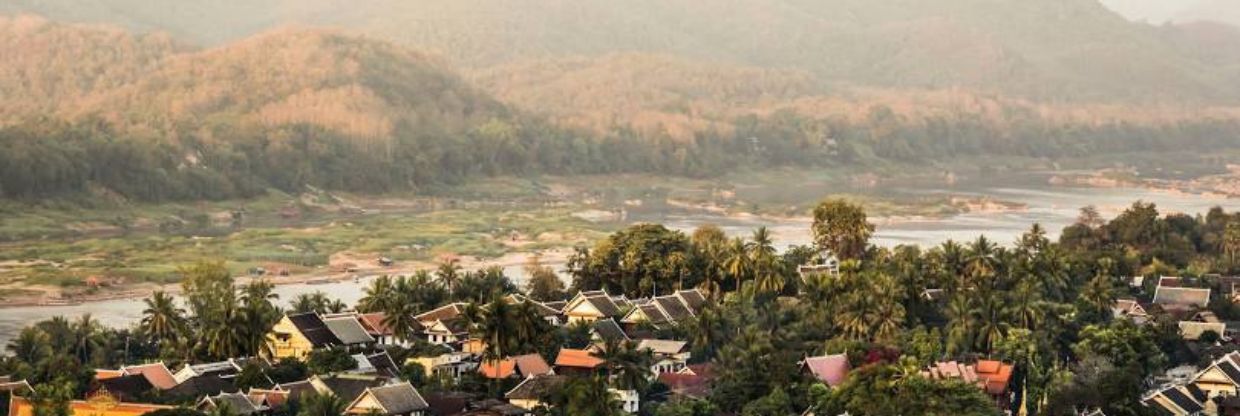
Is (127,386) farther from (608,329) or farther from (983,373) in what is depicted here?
(983,373)

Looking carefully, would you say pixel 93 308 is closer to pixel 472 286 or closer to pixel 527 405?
pixel 472 286

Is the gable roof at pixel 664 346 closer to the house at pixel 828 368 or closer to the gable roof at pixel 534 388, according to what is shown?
the house at pixel 828 368

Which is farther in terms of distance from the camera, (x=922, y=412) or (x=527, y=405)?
(x=527, y=405)

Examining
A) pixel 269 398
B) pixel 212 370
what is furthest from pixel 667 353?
pixel 269 398

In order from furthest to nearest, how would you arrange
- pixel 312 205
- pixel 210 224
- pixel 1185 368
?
pixel 312 205
pixel 210 224
pixel 1185 368

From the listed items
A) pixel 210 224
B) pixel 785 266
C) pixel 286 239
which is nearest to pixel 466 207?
pixel 210 224

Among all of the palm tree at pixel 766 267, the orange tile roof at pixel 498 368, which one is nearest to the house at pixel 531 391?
the orange tile roof at pixel 498 368

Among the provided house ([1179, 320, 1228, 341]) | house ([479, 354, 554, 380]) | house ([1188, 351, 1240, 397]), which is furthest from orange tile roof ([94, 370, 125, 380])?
house ([1179, 320, 1228, 341])
